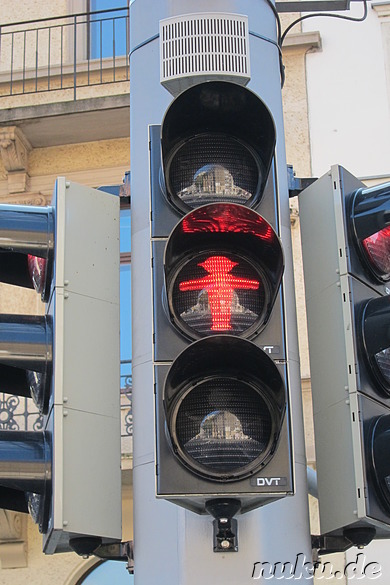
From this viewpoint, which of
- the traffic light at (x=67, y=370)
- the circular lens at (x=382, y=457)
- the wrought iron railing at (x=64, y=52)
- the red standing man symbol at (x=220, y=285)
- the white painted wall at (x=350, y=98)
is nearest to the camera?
the red standing man symbol at (x=220, y=285)

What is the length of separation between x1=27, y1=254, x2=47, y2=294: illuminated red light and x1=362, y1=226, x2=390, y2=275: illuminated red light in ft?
3.52

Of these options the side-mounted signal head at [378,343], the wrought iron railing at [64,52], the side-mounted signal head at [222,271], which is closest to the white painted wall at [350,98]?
the wrought iron railing at [64,52]

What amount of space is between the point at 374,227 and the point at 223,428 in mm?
969

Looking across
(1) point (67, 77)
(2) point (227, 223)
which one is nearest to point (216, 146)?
(2) point (227, 223)

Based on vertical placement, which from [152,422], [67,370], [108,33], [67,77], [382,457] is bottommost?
[382,457]

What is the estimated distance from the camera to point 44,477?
10.5 feet

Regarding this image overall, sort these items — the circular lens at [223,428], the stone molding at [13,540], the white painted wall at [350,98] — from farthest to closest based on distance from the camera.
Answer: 1. the white painted wall at [350,98]
2. the stone molding at [13,540]
3. the circular lens at [223,428]

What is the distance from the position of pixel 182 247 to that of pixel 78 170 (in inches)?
471

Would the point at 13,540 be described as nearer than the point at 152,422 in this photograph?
Result: No

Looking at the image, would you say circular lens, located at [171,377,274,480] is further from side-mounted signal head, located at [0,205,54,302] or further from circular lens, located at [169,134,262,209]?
side-mounted signal head, located at [0,205,54,302]

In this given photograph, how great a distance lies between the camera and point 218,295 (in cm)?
299

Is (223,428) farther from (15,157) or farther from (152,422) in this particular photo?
(15,157)

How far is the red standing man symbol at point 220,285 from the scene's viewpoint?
117 inches

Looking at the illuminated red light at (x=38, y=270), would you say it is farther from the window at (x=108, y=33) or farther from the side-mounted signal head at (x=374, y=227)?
the window at (x=108, y=33)
